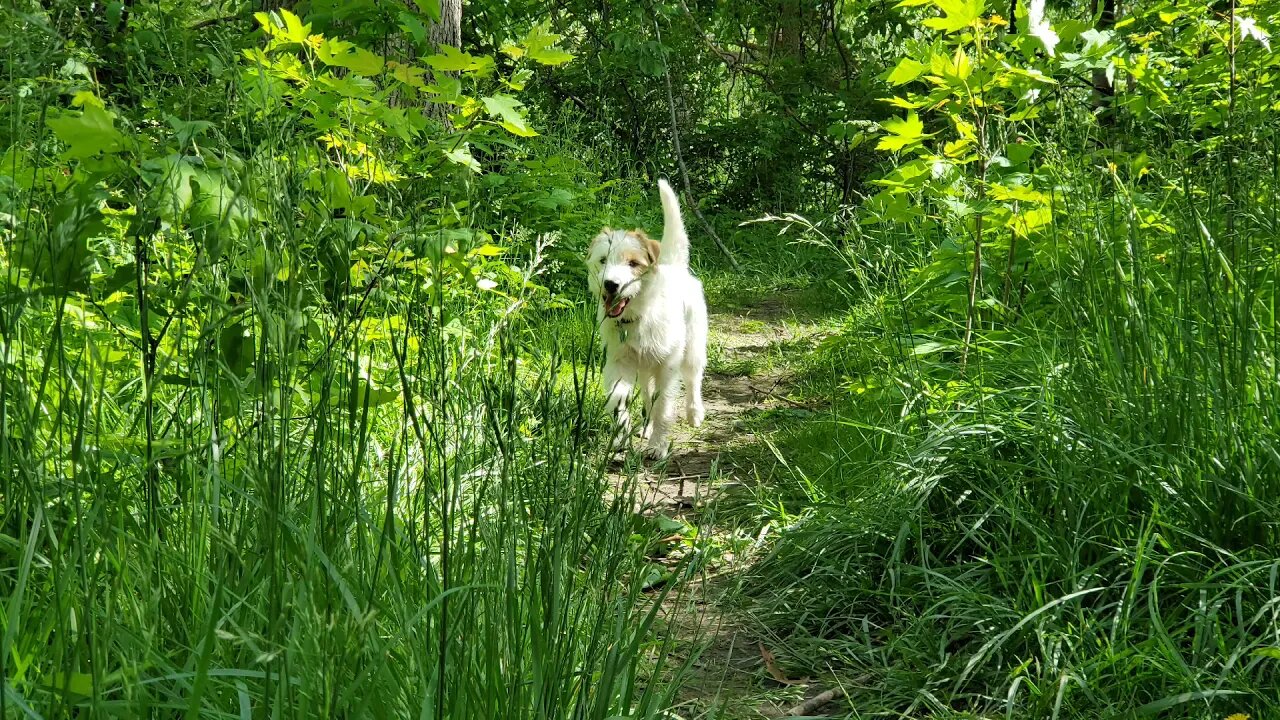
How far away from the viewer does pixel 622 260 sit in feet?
14.7

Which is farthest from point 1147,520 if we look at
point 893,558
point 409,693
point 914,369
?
point 409,693

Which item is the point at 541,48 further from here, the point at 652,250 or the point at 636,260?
the point at 652,250

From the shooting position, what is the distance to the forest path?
1841 mm

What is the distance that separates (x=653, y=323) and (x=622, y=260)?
0.35m

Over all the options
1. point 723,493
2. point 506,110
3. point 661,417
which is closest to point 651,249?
point 661,417

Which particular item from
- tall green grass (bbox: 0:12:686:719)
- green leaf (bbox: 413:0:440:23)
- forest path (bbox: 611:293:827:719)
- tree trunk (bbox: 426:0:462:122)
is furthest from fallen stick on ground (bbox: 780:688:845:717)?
tree trunk (bbox: 426:0:462:122)

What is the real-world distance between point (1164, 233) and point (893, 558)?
1.42 meters

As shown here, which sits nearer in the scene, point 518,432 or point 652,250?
point 518,432

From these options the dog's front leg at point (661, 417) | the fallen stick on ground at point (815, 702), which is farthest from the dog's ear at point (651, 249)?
the fallen stick on ground at point (815, 702)

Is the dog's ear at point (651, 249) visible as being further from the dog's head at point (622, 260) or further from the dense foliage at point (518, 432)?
the dense foliage at point (518, 432)

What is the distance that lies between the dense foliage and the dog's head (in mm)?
556

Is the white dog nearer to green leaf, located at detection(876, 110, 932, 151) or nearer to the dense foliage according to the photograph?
the dense foliage

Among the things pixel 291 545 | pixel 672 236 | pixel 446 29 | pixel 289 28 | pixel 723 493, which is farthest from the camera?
pixel 446 29

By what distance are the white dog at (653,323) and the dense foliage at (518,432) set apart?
582mm
